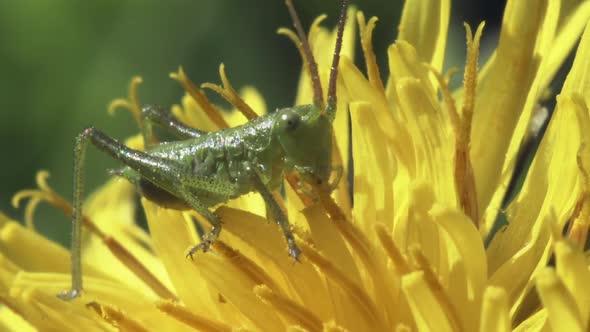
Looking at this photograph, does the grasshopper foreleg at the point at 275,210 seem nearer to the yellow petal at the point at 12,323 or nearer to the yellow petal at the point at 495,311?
the yellow petal at the point at 495,311

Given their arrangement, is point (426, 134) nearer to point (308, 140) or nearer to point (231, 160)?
point (308, 140)

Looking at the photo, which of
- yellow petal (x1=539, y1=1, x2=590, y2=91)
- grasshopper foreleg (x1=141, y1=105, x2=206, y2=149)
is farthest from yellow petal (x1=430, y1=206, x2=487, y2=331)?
grasshopper foreleg (x1=141, y1=105, x2=206, y2=149)

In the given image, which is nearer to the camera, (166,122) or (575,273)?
(575,273)

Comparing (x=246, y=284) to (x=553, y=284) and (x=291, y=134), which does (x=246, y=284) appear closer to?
(x=291, y=134)

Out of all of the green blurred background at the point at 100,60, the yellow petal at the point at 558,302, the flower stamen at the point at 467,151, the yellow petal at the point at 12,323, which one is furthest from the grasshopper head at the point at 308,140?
the green blurred background at the point at 100,60

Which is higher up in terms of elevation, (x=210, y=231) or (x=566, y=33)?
(x=566, y=33)

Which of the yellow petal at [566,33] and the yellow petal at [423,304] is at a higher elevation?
the yellow petal at [566,33]

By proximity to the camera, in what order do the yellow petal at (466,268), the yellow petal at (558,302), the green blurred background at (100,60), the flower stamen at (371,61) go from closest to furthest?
the yellow petal at (558,302) < the yellow petal at (466,268) < the flower stamen at (371,61) < the green blurred background at (100,60)

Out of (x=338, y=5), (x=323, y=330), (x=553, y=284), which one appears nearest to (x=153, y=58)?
(x=338, y=5)

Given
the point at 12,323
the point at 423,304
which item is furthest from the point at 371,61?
the point at 12,323
